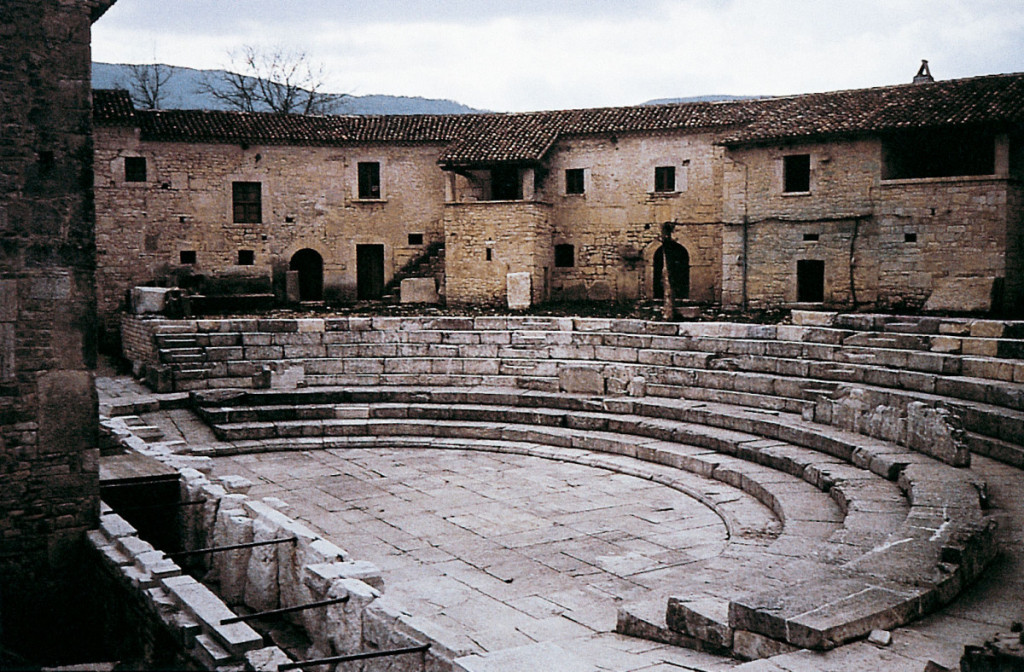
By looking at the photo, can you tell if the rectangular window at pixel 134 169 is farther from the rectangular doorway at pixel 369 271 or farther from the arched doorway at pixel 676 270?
the arched doorway at pixel 676 270

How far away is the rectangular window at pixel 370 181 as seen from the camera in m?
28.6

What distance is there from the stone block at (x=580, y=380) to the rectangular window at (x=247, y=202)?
14.8 m

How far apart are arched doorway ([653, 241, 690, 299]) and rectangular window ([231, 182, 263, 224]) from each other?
12.1 m

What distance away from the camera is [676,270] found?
2716cm

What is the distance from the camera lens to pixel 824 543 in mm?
7730

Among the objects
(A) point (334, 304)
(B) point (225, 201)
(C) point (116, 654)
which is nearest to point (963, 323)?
(C) point (116, 654)

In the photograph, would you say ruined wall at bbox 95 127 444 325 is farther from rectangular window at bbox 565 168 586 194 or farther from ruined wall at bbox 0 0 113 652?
ruined wall at bbox 0 0 113 652

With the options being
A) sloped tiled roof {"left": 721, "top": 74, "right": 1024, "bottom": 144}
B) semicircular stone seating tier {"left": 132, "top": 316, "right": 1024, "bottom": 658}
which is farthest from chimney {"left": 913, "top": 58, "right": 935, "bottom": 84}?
semicircular stone seating tier {"left": 132, "top": 316, "right": 1024, "bottom": 658}

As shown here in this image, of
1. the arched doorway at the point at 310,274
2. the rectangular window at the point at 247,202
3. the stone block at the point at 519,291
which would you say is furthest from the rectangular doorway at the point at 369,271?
the stone block at the point at 519,291

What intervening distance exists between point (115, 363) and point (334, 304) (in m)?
6.44

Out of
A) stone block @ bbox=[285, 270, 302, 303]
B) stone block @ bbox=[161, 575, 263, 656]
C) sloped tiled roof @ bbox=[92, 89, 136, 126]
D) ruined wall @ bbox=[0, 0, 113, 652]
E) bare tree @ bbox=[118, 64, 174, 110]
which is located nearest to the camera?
stone block @ bbox=[161, 575, 263, 656]

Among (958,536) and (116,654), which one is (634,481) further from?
(116,654)

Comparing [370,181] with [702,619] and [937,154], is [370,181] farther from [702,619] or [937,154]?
[702,619]

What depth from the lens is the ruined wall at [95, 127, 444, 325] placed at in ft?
84.5
